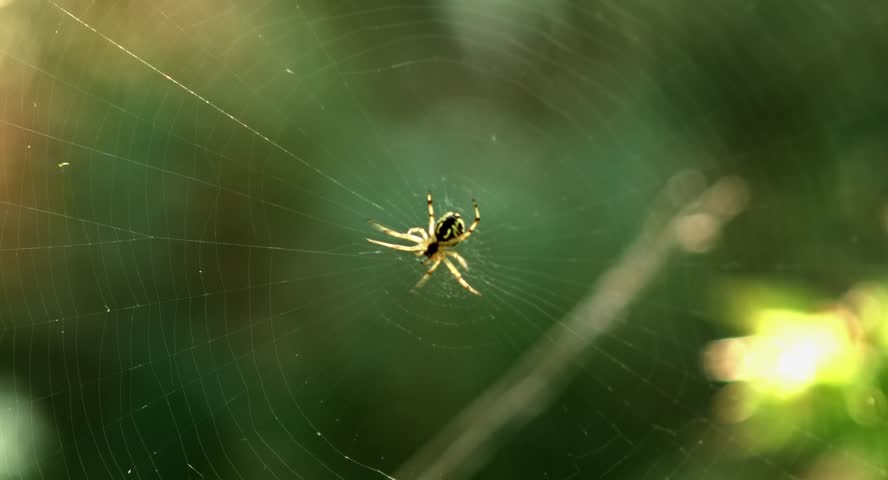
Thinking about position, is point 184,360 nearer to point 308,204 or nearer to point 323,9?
point 308,204

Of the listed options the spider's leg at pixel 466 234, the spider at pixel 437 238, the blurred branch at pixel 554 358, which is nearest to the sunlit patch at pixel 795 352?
the blurred branch at pixel 554 358

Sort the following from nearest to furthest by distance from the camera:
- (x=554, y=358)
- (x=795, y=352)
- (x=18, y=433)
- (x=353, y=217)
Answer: (x=795, y=352) < (x=18, y=433) < (x=554, y=358) < (x=353, y=217)

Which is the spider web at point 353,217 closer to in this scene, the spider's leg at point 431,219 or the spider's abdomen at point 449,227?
the spider's leg at point 431,219

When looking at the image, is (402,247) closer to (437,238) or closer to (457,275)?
(437,238)

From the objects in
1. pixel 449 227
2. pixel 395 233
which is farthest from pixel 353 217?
pixel 449 227

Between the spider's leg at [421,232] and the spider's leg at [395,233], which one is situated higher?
the spider's leg at [421,232]

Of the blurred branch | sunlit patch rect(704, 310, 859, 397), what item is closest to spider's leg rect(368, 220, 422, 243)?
the blurred branch

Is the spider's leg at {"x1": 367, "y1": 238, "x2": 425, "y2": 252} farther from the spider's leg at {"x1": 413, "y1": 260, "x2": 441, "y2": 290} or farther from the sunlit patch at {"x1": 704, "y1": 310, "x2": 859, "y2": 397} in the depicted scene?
the sunlit patch at {"x1": 704, "y1": 310, "x2": 859, "y2": 397}
